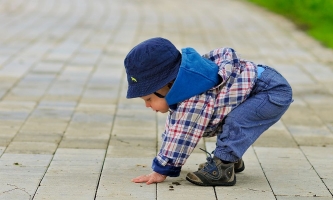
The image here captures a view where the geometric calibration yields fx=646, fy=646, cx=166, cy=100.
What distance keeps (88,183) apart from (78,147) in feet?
2.61

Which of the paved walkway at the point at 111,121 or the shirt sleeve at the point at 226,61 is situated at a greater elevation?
the shirt sleeve at the point at 226,61

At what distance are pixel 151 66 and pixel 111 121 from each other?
6.22 ft

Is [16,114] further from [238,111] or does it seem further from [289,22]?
[289,22]

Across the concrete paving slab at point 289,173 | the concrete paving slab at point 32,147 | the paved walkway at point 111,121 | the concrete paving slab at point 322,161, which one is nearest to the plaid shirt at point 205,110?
the paved walkway at point 111,121

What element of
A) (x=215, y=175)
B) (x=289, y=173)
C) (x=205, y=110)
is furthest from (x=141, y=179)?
(x=289, y=173)

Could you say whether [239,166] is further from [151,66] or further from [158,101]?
[151,66]

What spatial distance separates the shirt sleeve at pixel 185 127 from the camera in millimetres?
3652

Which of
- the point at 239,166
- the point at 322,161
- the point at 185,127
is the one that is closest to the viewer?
the point at 185,127

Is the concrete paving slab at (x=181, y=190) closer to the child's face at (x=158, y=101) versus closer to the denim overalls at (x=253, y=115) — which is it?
the denim overalls at (x=253, y=115)

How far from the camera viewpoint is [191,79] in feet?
11.9

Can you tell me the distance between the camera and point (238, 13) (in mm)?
14812

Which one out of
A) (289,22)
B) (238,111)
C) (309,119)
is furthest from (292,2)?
(238,111)

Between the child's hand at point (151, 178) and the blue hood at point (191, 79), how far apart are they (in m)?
0.47

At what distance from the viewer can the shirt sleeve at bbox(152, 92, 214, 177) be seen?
365 centimetres
